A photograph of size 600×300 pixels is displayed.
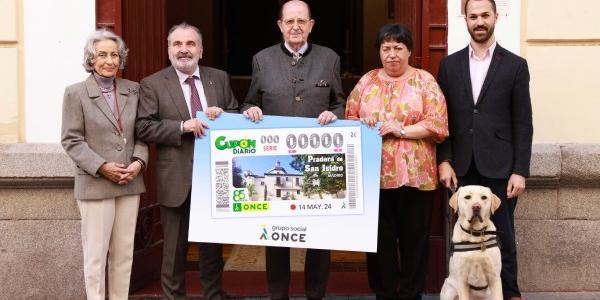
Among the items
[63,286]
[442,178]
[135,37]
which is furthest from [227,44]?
[442,178]

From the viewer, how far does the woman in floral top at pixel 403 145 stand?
5711mm

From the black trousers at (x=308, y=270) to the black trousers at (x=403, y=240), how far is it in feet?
1.35

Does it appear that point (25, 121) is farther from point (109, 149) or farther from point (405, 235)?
point (405, 235)

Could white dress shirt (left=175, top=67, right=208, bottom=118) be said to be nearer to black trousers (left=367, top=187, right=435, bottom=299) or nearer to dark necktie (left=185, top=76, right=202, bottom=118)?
dark necktie (left=185, top=76, right=202, bottom=118)

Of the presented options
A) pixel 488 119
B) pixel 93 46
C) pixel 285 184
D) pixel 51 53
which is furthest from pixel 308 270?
pixel 51 53

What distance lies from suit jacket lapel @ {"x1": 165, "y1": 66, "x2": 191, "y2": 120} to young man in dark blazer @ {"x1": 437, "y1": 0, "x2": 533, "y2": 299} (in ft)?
6.29

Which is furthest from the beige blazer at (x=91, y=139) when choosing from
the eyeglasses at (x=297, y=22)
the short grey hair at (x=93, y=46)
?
the eyeglasses at (x=297, y=22)

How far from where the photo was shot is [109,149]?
216 inches

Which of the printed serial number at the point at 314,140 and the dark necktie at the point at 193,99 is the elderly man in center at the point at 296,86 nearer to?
the printed serial number at the point at 314,140

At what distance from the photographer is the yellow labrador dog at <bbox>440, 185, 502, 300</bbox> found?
5.39 m

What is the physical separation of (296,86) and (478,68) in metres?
1.36

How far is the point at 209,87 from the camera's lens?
5.89 meters

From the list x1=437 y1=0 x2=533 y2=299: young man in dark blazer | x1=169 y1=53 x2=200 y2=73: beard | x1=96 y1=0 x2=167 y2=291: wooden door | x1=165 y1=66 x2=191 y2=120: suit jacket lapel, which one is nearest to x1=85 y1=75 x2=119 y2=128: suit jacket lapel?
x1=165 y1=66 x2=191 y2=120: suit jacket lapel

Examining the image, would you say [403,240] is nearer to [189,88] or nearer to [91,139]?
[189,88]
